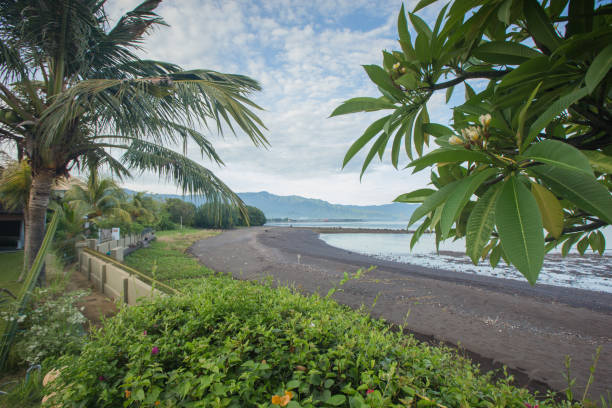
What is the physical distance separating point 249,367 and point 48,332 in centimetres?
254

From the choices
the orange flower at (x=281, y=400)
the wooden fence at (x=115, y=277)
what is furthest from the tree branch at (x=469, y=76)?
the wooden fence at (x=115, y=277)

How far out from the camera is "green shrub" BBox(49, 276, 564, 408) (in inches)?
33.9

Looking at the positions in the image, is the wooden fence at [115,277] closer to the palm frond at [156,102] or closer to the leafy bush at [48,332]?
the leafy bush at [48,332]

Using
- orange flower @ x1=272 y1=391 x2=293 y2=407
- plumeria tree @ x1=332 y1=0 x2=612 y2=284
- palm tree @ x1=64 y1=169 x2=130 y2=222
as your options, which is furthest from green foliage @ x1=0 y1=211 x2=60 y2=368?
palm tree @ x1=64 y1=169 x2=130 y2=222

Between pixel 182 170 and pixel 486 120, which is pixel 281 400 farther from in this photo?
pixel 182 170

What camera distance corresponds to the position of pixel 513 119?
66 cm

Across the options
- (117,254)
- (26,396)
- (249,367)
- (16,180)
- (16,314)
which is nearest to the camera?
(249,367)

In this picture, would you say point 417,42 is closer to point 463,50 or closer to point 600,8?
point 463,50

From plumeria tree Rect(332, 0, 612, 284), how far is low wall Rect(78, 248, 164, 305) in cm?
290

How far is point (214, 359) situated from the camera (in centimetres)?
96

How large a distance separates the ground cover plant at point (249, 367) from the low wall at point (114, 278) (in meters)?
1.66

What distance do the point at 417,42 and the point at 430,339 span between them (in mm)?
4761

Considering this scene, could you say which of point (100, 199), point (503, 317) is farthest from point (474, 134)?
point (100, 199)

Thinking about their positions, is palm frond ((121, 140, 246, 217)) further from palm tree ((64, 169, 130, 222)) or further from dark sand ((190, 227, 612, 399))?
palm tree ((64, 169, 130, 222))
